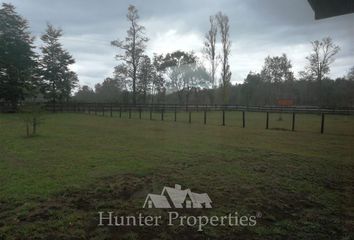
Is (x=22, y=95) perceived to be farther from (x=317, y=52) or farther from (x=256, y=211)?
(x=317, y=52)

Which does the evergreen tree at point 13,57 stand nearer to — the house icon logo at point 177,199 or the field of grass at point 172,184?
the field of grass at point 172,184

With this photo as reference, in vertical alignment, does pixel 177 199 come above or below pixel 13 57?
below

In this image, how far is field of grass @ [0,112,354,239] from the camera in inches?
139

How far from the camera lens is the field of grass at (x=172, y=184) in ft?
11.6

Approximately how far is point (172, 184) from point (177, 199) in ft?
2.34

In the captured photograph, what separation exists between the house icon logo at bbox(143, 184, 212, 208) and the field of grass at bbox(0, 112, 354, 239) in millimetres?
139

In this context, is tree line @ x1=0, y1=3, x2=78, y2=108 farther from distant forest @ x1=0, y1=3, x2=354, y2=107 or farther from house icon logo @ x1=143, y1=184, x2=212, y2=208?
house icon logo @ x1=143, y1=184, x2=212, y2=208

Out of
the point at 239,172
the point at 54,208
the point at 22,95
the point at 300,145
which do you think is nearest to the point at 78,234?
the point at 54,208

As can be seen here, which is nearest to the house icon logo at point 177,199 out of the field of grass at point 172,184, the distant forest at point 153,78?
the field of grass at point 172,184

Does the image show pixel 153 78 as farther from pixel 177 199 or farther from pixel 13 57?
pixel 177 199

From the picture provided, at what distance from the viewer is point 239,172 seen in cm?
615

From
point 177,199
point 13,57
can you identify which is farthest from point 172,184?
point 13,57

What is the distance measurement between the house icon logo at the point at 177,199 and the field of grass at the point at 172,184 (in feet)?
0.46

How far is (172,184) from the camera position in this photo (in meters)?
5.24
